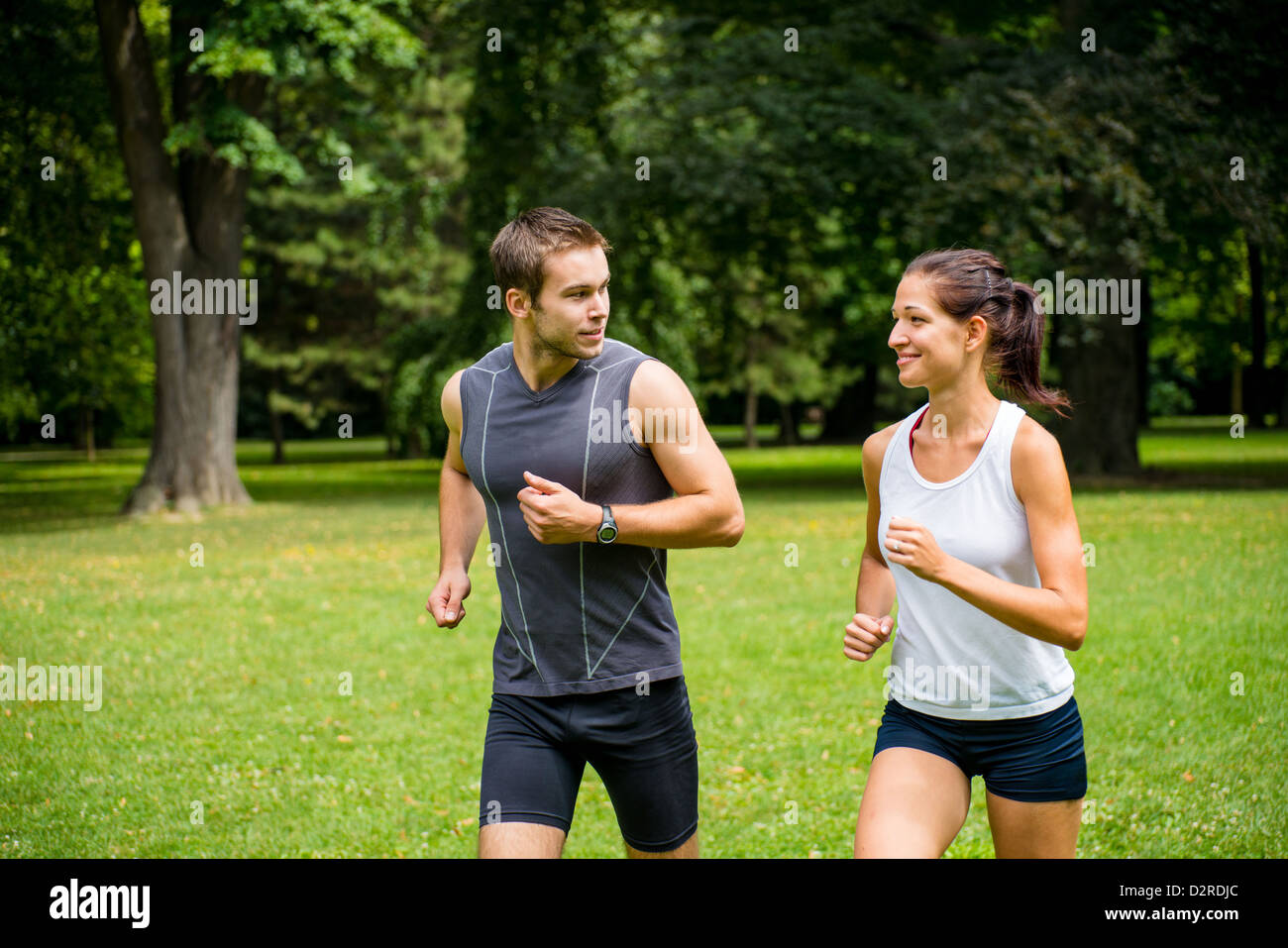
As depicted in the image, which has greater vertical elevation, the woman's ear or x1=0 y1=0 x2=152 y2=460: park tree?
x1=0 y1=0 x2=152 y2=460: park tree

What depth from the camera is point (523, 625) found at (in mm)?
3539

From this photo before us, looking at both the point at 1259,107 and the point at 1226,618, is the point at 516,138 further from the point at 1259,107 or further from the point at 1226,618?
the point at 1226,618

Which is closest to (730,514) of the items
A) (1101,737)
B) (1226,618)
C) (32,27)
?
(1101,737)

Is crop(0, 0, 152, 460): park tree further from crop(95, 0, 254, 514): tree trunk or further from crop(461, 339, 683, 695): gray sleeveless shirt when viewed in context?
crop(461, 339, 683, 695): gray sleeveless shirt

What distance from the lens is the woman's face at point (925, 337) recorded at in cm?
338

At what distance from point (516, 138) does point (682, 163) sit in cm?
476

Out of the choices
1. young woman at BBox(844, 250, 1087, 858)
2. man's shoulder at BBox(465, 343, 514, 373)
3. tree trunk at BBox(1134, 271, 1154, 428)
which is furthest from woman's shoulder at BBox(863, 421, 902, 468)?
tree trunk at BBox(1134, 271, 1154, 428)

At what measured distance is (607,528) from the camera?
10.6 feet

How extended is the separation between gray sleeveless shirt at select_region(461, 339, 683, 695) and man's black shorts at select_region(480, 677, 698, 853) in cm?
6

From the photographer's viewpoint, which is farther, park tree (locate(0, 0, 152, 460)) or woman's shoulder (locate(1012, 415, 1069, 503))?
park tree (locate(0, 0, 152, 460))

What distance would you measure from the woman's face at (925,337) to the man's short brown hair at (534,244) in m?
0.86

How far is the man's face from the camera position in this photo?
3.38m

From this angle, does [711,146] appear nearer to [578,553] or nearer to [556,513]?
[578,553]

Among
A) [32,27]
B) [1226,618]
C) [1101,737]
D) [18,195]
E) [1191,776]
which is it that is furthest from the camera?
[18,195]
